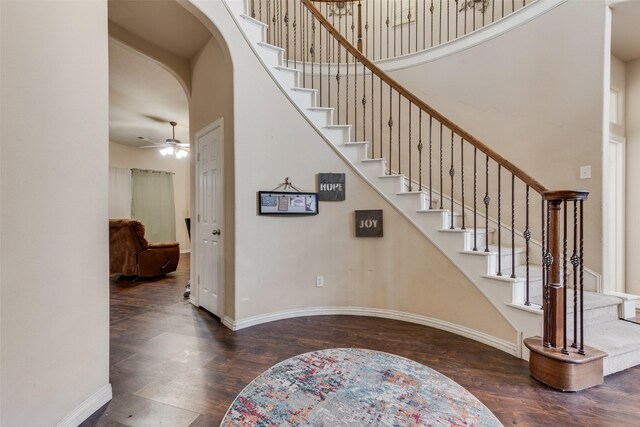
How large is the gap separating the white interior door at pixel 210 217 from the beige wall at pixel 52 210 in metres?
1.34

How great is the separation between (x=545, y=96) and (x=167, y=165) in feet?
27.0

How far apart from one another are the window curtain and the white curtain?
4.7 inches

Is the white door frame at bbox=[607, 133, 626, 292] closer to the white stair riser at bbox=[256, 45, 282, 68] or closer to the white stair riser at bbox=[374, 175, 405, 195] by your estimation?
the white stair riser at bbox=[374, 175, 405, 195]

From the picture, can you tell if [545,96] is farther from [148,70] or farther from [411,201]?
[148,70]

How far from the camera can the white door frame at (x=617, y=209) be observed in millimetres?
3312

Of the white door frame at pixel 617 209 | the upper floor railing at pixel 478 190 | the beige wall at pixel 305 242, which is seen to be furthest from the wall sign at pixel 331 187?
the white door frame at pixel 617 209

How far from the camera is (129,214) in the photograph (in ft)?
23.5

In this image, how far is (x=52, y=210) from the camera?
136 cm

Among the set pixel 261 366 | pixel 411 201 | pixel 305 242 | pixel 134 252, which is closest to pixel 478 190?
pixel 411 201

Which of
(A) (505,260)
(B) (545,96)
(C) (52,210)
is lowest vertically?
(A) (505,260)

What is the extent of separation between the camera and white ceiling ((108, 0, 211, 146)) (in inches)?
108

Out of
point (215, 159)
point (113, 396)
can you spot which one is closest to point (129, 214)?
point (215, 159)

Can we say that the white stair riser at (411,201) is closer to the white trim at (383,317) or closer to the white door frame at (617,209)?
the white trim at (383,317)

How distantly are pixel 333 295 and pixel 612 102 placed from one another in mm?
3983
